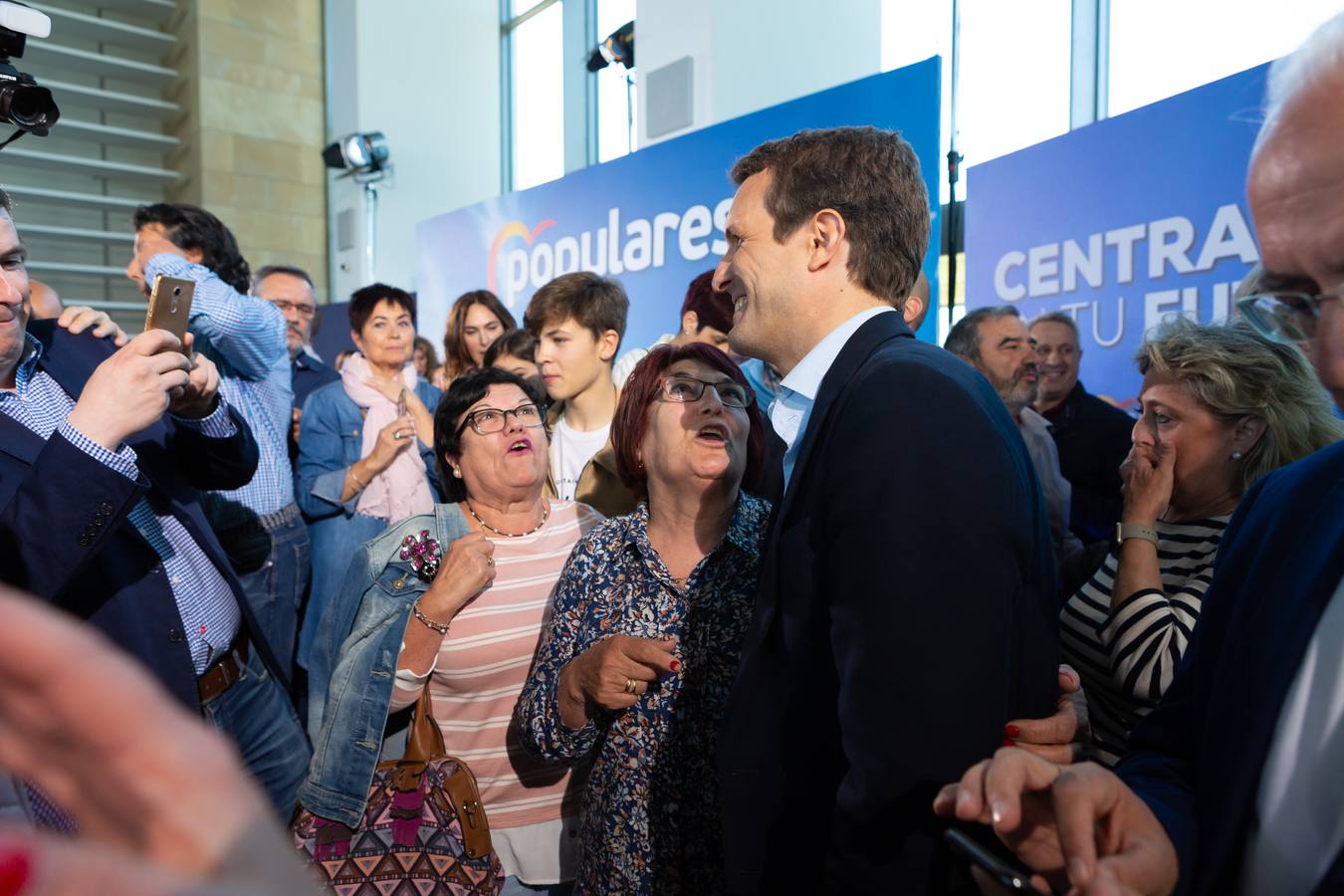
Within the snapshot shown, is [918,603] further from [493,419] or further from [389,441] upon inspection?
[389,441]

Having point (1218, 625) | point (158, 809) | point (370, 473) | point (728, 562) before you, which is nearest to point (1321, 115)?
point (1218, 625)

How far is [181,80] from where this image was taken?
10219mm

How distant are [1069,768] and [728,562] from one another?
3.20 feet

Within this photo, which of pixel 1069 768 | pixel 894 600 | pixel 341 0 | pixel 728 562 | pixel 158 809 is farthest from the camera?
pixel 341 0

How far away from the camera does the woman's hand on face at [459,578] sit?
1945mm

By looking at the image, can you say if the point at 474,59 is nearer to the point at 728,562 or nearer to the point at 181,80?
the point at 181,80

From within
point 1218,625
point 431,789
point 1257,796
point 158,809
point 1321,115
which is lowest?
point 431,789

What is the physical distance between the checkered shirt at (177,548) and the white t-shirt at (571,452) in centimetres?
Result: 125

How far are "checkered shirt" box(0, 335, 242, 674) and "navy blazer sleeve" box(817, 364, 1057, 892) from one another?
1160 mm

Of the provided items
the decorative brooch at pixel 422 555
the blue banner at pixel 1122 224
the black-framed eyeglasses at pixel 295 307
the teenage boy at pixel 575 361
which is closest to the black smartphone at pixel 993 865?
the decorative brooch at pixel 422 555

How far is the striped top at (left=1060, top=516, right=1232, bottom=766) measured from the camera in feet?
5.28

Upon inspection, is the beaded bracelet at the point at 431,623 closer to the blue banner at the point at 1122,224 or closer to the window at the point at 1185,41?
the blue banner at the point at 1122,224

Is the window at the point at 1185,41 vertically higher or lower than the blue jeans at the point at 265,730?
higher

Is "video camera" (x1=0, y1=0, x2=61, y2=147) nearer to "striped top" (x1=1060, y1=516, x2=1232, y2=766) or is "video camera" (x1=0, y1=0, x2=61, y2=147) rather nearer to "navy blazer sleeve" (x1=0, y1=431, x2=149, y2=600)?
"navy blazer sleeve" (x1=0, y1=431, x2=149, y2=600)
